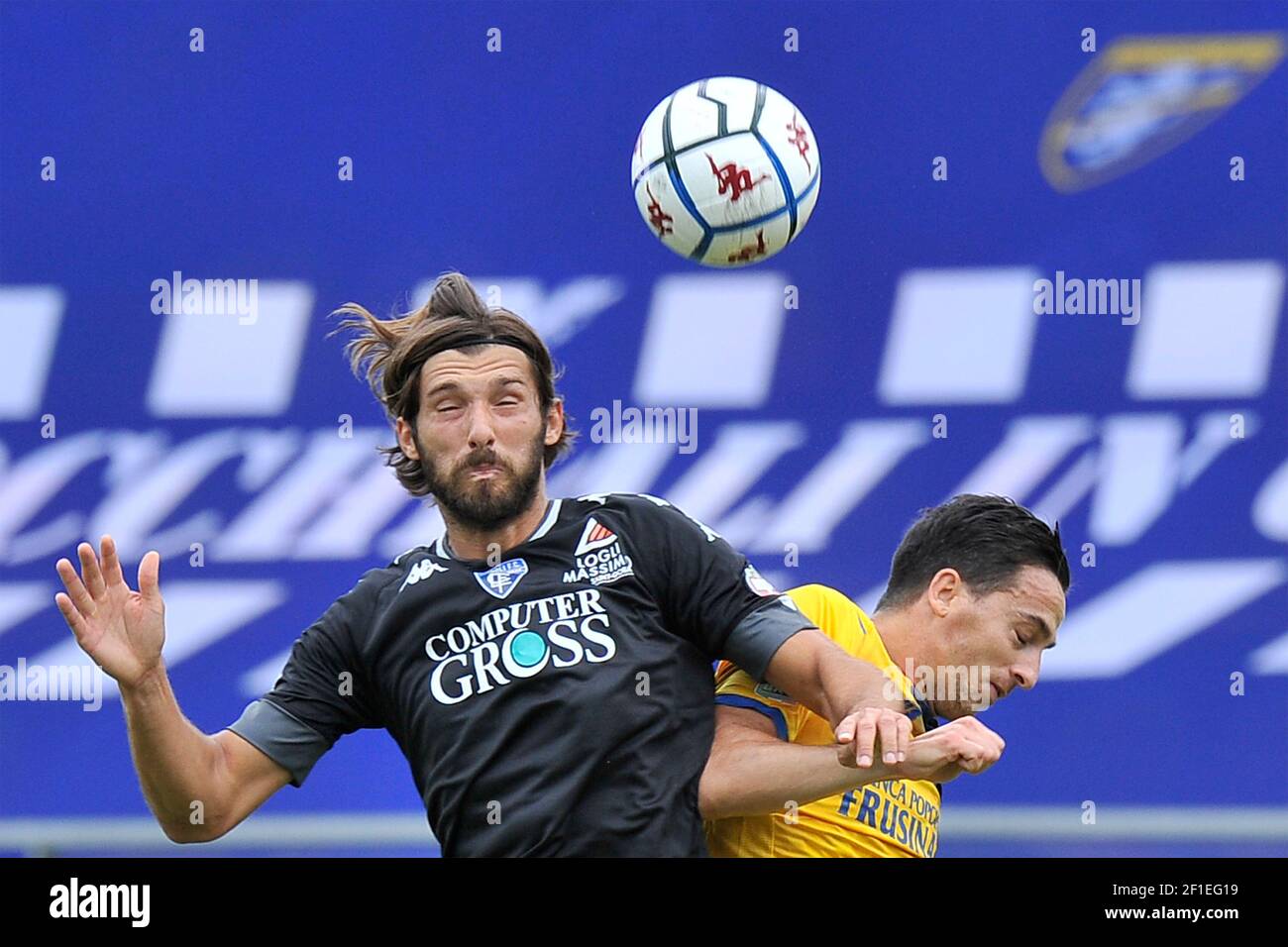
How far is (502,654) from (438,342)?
86 centimetres

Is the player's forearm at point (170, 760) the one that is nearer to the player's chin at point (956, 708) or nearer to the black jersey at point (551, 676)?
the black jersey at point (551, 676)

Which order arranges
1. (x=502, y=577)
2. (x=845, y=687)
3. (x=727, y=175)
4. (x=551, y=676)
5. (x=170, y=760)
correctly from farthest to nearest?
(x=727, y=175) → (x=502, y=577) → (x=551, y=676) → (x=170, y=760) → (x=845, y=687)

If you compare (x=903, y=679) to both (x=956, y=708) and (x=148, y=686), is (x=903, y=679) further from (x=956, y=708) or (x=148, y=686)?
(x=148, y=686)

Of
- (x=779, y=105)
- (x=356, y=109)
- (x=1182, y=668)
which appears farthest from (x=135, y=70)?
(x=1182, y=668)

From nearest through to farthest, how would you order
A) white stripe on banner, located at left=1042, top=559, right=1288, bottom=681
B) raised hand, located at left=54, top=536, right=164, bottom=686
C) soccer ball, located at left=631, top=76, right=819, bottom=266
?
raised hand, located at left=54, top=536, right=164, bottom=686
soccer ball, located at left=631, top=76, right=819, bottom=266
white stripe on banner, located at left=1042, top=559, right=1288, bottom=681

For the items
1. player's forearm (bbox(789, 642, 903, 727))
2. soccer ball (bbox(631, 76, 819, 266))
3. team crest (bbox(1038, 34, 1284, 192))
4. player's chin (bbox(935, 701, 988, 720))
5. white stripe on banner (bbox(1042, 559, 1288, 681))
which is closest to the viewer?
player's forearm (bbox(789, 642, 903, 727))

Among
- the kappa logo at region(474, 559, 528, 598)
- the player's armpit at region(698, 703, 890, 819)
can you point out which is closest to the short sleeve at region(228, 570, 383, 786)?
the kappa logo at region(474, 559, 528, 598)

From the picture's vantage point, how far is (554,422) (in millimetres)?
4789

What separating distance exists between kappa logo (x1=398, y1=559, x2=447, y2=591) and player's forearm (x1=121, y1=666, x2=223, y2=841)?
1.97 ft

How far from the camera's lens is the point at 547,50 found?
675 cm

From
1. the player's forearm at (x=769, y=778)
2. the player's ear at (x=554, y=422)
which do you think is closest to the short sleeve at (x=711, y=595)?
the player's forearm at (x=769, y=778)

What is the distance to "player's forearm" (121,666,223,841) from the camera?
4.12 metres

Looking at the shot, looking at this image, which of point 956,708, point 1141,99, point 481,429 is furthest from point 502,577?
point 1141,99

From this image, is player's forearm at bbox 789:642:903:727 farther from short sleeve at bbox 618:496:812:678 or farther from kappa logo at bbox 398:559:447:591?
kappa logo at bbox 398:559:447:591
